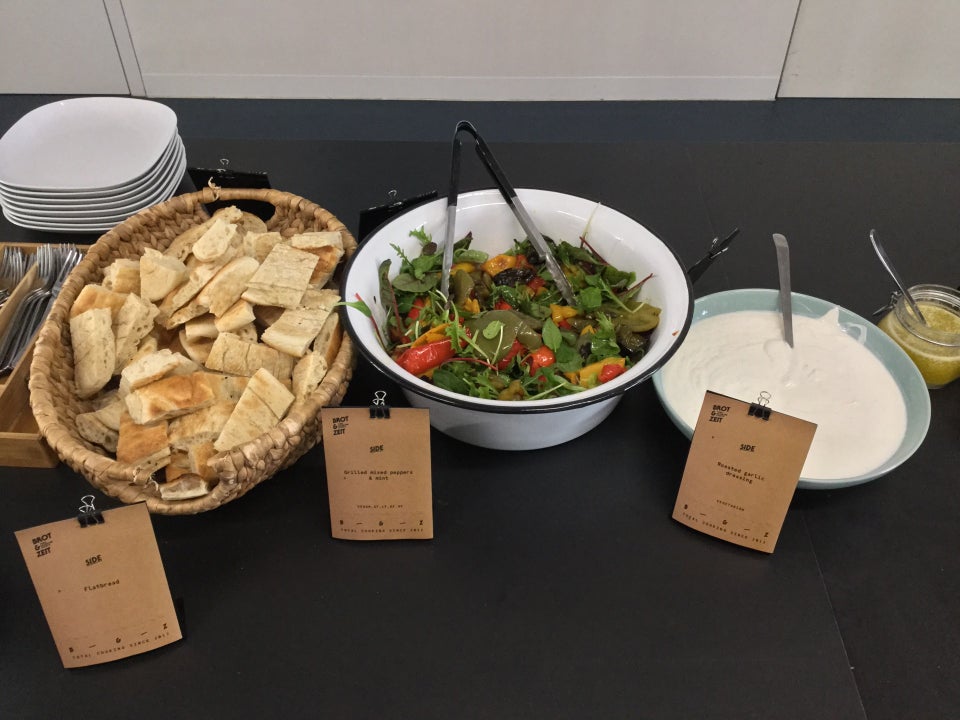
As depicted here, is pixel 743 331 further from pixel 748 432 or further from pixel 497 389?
pixel 497 389

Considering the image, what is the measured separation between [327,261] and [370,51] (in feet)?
6.91

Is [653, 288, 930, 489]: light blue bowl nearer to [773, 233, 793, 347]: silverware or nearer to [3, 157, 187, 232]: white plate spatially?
[773, 233, 793, 347]: silverware

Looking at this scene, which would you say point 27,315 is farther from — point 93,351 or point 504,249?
point 504,249

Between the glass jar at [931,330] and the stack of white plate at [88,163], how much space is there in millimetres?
1264

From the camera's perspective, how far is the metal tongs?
1105 mm

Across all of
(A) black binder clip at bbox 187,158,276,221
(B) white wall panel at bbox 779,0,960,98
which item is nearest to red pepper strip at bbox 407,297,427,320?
(A) black binder clip at bbox 187,158,276,221

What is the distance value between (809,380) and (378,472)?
607 millimetres

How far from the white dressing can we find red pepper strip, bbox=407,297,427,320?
1.19ft

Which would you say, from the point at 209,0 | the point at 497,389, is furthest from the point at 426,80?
the point at 497,389

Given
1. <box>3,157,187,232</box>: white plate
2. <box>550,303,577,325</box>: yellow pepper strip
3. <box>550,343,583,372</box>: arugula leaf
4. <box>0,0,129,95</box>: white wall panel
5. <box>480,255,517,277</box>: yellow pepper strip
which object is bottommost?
<box>0,0,129,95</box>: white wall panel

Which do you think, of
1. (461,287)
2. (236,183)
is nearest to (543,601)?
(461,287)

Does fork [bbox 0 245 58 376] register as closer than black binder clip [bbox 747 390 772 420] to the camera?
No

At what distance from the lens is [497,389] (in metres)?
0.98

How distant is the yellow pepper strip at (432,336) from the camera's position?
3.36ft
